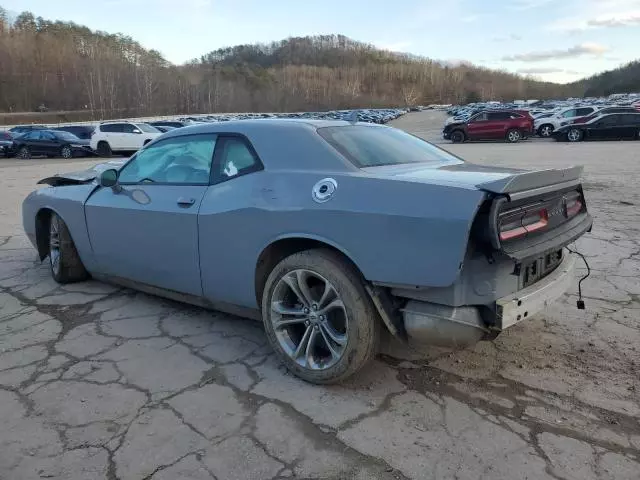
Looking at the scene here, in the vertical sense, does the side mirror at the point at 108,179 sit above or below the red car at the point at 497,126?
below

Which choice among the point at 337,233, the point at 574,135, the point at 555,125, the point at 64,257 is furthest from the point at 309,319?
the point at 555,125

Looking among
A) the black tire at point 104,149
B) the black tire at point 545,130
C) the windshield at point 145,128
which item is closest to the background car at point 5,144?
the black tire at point 104,149

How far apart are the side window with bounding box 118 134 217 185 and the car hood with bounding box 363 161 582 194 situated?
124 centimetres

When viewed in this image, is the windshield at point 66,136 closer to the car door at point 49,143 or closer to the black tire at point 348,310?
the car door at point 49,143

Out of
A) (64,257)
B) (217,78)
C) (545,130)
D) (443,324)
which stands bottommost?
(64,257)

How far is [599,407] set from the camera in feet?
9.04

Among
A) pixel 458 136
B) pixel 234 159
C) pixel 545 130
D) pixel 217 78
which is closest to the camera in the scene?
pixel 234 159

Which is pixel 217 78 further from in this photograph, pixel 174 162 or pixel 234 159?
pixel 234 159

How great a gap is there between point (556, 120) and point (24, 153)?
28.1 meters

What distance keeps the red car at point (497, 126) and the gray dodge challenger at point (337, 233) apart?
87.3 feet

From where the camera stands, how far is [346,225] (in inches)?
109

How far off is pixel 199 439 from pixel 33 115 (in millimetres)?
95230

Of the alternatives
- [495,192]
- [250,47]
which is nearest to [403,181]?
[495,192]

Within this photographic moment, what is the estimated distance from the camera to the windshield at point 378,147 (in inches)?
127
